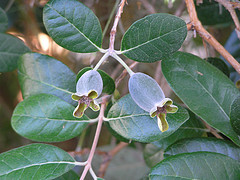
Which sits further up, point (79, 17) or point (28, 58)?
point (79, 17)

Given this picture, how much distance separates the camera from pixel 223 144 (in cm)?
76

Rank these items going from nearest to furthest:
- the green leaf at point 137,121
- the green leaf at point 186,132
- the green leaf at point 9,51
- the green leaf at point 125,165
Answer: the green leaf at point 137,121 → the green leaf at point 186,132 → the green leaf at point 9,51 → the green leaf at point 125,165

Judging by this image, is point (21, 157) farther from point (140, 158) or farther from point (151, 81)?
point (140, 158)

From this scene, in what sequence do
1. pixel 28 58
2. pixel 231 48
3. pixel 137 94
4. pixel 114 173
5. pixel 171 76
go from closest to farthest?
pixel 137 94 < pixel 171 76 < pixel 28 58 < pixel 231 48 < pixel 114 173

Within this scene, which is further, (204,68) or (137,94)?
(204,68)

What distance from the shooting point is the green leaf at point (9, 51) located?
994 millimetres

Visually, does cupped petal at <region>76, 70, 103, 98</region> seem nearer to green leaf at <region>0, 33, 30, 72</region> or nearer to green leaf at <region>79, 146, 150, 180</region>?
green leaf at <region>0, 33, 30, 72</region>

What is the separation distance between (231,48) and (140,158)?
0.94 m

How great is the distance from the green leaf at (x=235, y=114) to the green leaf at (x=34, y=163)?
457 millimetres

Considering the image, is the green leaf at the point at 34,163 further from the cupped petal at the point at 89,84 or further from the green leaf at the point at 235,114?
the green leaf at the point at 235,114

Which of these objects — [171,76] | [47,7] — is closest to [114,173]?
[171,76]

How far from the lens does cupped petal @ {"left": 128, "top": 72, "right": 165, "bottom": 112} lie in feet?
2.15

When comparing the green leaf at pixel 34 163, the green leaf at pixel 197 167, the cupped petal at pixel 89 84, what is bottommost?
the green leaf at pixel 34 163

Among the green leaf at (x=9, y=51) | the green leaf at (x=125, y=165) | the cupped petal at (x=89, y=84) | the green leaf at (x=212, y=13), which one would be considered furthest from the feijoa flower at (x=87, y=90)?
the green leaf at (x=125, y=165)
